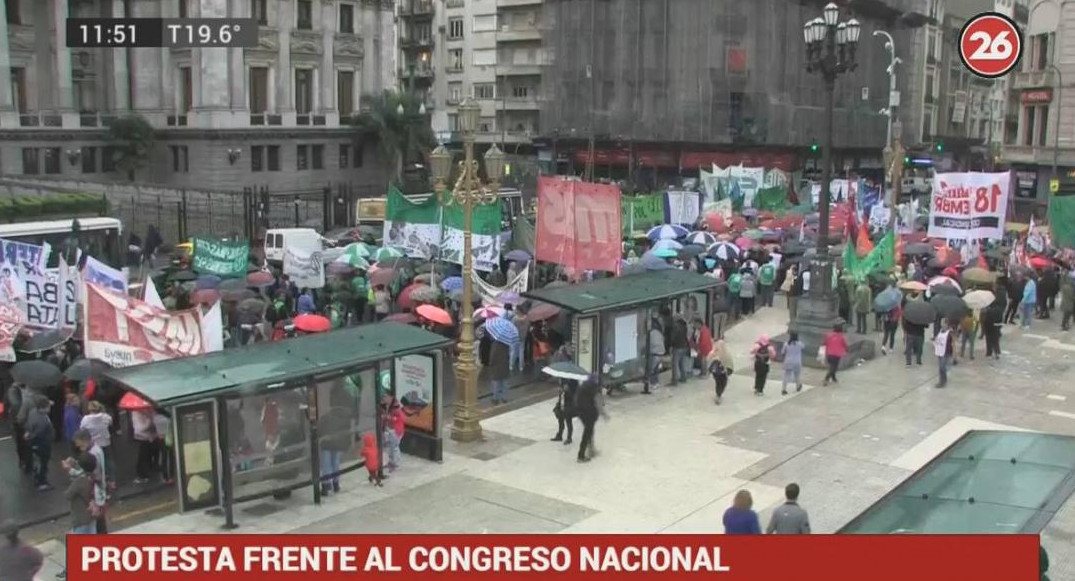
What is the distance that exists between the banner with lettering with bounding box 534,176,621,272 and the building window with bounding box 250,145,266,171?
1590 inches

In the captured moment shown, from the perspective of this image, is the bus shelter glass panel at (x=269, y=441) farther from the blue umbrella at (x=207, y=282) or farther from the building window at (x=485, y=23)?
the building window at (x=485, y=23)

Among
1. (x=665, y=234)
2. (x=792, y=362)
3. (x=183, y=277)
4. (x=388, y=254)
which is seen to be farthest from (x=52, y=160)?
(x=792, y=362)

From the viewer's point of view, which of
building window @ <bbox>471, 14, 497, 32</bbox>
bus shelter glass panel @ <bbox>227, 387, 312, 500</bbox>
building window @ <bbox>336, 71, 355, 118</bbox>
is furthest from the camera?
building window @ <bbox>471, 14, 497, 32</bbox>

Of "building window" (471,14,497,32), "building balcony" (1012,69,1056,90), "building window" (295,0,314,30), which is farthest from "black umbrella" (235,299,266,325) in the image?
"building window" (471,14,497,32)

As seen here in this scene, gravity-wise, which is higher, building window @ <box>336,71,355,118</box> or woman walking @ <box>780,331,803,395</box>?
building window @ <box>336,71,355,118</box>

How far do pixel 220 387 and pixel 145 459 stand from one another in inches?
128

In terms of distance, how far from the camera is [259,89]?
198ft

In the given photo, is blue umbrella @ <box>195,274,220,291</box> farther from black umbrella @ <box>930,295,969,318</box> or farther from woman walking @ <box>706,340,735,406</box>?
black umbrella @ <box>930,295,969,318</box>

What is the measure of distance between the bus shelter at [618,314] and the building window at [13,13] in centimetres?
4712

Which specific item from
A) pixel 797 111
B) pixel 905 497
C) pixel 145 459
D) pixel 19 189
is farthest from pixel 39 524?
pixel 797 111

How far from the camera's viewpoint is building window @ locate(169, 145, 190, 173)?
5934cm

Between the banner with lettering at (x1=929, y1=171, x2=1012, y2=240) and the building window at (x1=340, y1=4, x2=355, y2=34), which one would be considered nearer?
the banner with lettering at (x1=929, y1=171, x2=1012, y2=240)

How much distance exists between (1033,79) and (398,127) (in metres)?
35.2

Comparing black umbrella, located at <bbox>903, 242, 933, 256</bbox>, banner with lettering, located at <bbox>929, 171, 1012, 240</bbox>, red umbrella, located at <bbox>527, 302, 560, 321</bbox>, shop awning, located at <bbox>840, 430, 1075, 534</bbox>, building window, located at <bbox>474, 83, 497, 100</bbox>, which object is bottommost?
red umbrella, located at <bbox>527, 302, 560, 321</bbox>
